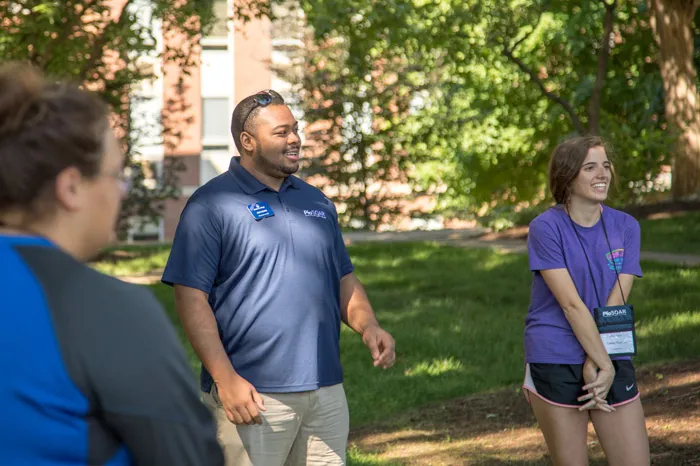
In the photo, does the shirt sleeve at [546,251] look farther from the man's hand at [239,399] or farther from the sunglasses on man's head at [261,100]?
the man's hand at [239,399]

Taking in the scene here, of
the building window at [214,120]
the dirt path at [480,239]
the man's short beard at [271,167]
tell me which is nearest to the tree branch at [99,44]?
the dirt path at [480,239]

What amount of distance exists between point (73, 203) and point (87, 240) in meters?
0.08

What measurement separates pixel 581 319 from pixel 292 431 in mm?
1245

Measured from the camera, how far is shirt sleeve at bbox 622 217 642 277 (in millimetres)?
4504

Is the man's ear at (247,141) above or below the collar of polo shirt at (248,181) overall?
above

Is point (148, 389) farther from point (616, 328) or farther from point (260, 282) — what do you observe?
point (616, 328)

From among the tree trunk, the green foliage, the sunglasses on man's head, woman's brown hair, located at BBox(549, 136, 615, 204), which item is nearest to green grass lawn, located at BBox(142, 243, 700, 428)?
woman's brown hair, located at BBox(549, 136, 615, 204)

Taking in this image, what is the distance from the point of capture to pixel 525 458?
6.93 m

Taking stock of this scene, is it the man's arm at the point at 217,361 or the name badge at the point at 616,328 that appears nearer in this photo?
the man's arm at the point at 217,361

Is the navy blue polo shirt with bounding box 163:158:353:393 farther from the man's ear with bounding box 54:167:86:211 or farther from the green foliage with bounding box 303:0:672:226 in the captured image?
the green foliage with bounding box 303:0:672:226

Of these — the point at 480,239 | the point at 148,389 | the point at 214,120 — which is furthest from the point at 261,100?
the point at 214,120

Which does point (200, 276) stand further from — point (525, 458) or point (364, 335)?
point (525, 458)

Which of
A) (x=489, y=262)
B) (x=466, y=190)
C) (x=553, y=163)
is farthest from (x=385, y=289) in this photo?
(x=466, y=190)

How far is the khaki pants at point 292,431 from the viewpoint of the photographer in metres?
3.95
